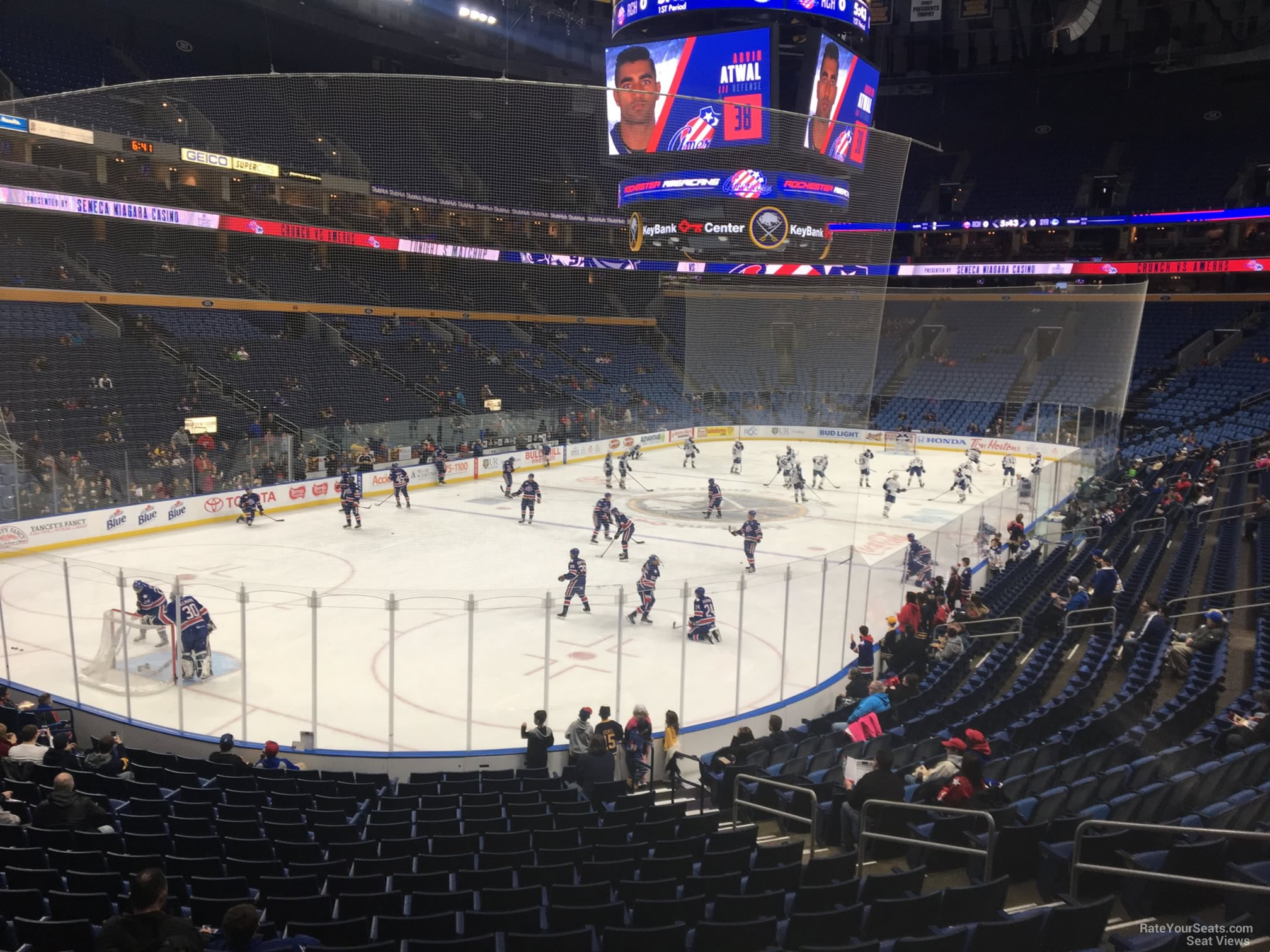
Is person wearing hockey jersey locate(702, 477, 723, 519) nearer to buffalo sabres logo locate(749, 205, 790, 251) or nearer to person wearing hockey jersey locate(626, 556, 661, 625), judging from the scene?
buffalo sabres logo locate(749, 205, 790, 251)

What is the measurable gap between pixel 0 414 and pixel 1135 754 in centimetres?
1829

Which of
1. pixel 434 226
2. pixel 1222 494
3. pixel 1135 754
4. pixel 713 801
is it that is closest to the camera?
pixel 1135 754

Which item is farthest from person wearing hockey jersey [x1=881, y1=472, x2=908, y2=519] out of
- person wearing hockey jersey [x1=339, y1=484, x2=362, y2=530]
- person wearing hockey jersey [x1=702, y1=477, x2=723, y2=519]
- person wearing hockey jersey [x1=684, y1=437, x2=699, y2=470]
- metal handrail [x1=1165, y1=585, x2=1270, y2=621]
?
person wearing hockey jersey [x1=339, y1=484, x2=362, y2=530]

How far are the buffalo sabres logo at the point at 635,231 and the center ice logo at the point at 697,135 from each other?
152cm

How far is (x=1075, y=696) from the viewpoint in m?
8.56

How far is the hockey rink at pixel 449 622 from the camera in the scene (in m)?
9.45

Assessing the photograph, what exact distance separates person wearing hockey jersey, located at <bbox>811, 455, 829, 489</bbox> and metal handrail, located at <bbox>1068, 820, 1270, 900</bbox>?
20.3 meters

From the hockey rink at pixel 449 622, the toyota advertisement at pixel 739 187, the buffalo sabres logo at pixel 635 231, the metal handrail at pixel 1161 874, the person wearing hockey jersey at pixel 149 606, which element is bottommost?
the hockey rink at pixel 449 622

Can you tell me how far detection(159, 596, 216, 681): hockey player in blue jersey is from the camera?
1007 centimetres

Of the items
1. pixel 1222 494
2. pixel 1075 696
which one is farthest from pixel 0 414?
pixel 1222 494

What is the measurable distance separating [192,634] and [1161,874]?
947 cm

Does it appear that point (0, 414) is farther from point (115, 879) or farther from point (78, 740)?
point (115, 879)

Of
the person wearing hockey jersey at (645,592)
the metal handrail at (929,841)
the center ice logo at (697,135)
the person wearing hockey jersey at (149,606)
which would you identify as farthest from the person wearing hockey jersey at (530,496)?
the metal handrail at (929,841)

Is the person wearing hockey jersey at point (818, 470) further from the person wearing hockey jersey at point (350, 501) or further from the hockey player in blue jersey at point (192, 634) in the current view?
the hockey player in blue jersey at point (192, 634)
